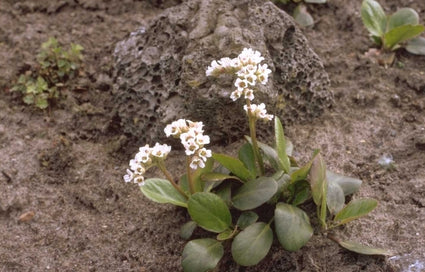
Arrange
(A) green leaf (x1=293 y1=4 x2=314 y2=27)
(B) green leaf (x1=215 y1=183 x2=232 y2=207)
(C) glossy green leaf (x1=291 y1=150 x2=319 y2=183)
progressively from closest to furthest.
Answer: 1. (C) glossy green leaf (x1=291 y1=150 x2=319 y2=183)
2. (B) green leaf (x1=215 y1=183 x2=232 y2=207)
3. (A) green leaf (x1=293 y1=4 x2=314 y2=27)

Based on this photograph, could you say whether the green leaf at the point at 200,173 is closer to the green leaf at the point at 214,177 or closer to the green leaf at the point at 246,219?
the green leaf at the point at 214,177

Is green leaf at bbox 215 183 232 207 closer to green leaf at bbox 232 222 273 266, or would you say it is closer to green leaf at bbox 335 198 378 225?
green leaf at bbox 232 222 273 266

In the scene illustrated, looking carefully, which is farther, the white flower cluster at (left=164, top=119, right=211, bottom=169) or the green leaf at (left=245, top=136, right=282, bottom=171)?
the green leaf at (left=245, top=136, right=282, bottom=171)

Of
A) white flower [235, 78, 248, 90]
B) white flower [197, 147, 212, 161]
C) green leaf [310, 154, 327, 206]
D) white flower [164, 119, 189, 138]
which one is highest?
white flower [235, 78, 248, 90]

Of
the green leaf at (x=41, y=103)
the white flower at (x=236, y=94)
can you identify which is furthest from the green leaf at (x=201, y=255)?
the green leaf at (x=41, y=103)

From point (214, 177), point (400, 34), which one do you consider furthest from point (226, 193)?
point (400, 34)

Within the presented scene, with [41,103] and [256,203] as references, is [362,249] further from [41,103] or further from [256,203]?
[41,103]

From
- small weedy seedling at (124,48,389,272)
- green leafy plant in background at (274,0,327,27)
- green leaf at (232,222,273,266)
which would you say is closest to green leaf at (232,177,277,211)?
small weedy seedling at (124,48,389,272)
